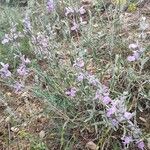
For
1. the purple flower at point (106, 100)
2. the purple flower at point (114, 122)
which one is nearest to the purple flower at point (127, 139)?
the purple flower at point (114, 122)

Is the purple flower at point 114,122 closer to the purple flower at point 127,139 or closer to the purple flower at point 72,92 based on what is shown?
the purple flower at point 127,139

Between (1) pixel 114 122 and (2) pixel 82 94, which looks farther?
(2) pixel 82 94

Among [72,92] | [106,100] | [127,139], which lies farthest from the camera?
[72,92]

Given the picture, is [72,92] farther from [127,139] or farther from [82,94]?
[127,139]

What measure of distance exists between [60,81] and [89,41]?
473 millimetres

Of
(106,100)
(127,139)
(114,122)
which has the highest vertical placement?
(106,100)

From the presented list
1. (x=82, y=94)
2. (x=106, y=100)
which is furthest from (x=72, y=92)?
(x=106, y=100)

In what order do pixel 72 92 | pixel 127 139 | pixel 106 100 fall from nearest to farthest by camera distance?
1. pixel 106 100
2. pixel 127 139
3. pixel 72 92

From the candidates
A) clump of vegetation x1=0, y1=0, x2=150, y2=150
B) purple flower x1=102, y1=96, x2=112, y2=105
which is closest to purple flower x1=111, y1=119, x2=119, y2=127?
clump of vegetation x1=0, y1=0, x2=150, y2=150

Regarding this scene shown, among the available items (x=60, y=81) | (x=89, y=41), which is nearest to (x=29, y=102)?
(x=60, y=81)

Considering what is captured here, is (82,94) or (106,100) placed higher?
(106,100)

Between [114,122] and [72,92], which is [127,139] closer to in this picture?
[114,122]

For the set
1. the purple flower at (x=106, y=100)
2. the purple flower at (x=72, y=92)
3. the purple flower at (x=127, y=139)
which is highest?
the purple flower at (x=106, y=100)

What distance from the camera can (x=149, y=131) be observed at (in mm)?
2688
